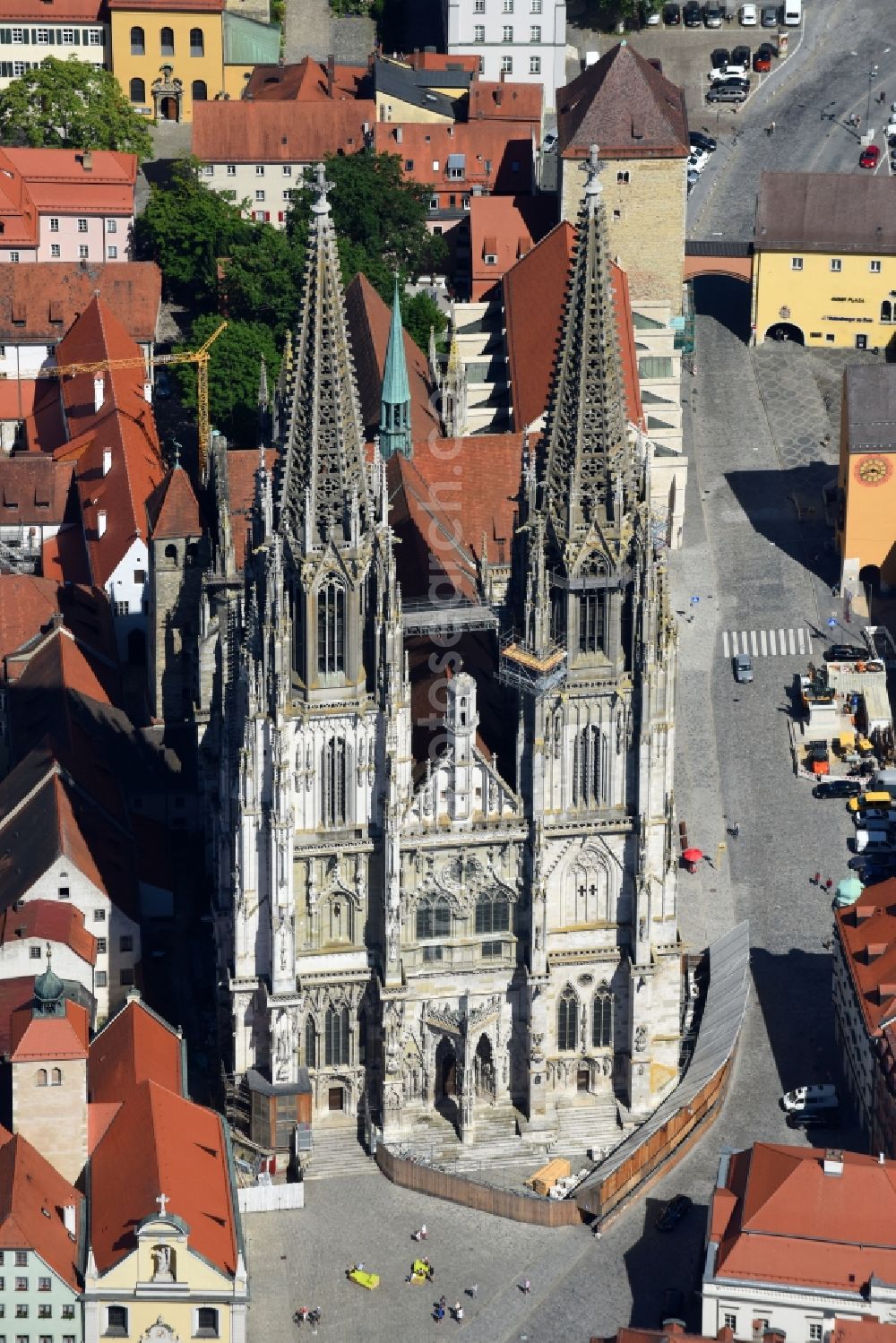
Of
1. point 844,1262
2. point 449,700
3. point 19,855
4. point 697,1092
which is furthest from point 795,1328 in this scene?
point 19,855

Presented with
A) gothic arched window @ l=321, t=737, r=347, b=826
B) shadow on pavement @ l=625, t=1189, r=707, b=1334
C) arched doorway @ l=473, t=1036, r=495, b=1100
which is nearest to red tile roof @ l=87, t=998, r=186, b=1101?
gothic arched window @ l=321, t=737, r=347, b=826

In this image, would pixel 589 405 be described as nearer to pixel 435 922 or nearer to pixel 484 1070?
pixel 435 922

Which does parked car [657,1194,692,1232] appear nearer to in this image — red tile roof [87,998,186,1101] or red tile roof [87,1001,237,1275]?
red tile roof [87,1001,237,1275]

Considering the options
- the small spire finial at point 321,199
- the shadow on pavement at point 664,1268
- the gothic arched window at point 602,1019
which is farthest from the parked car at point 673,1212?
the small spire finial at point 321,199

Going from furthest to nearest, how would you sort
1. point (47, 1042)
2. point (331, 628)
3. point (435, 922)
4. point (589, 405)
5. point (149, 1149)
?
point (435, 922), point (331, 628), point (47, 1042), point (589, 405), point (149, 1149)

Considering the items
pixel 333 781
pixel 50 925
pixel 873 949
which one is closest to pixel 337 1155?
pixel 50 925

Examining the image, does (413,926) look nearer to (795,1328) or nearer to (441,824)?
(441,824)
